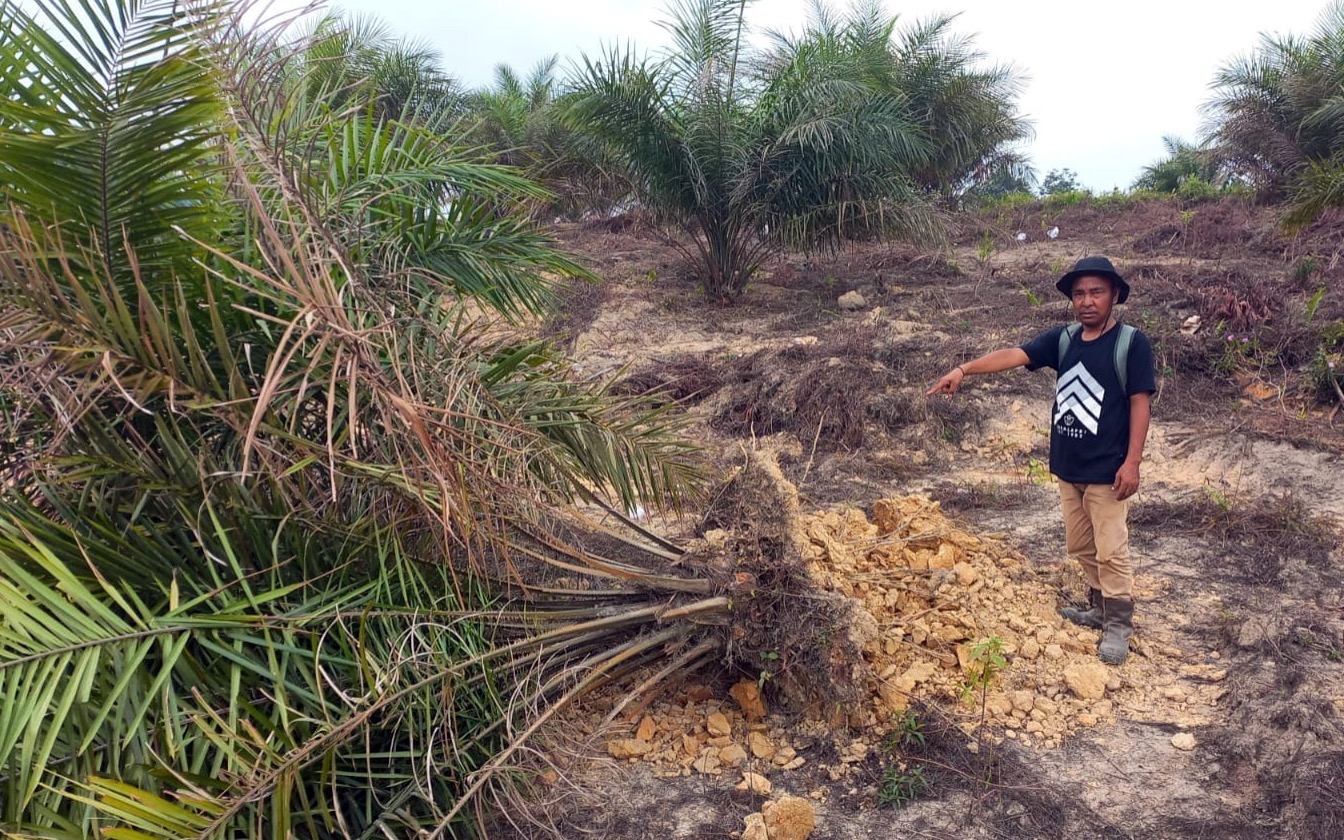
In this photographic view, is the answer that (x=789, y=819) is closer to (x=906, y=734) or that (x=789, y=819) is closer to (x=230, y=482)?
(x=906, y=734)

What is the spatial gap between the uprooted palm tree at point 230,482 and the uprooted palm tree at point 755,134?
7565 millimetres

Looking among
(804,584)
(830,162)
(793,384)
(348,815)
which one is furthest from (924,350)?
(348,815)

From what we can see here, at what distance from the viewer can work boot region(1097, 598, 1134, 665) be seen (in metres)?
3.67

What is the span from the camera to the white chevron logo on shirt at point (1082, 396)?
3.53 m

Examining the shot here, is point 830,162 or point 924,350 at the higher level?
point 830,162

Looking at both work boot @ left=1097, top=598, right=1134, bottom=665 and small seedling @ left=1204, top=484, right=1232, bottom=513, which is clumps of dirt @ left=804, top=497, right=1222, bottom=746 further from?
small seedling @ left=1204, top=484, right=1232, bottom=513

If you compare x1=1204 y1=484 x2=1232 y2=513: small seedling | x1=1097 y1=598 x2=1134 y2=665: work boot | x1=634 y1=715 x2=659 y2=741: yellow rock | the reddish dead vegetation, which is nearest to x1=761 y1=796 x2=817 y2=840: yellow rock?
x1=634 y1=715 x2=659 y2=741: yellow rock

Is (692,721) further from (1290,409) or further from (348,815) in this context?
(1290,409)

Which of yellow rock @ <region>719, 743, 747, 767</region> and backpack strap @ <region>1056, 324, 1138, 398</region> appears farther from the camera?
backpack strap @ <region>1056, 324, 1138, 398</region>

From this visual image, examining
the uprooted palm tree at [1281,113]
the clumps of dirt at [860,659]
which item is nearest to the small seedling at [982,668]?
the clumps of dirt at [860,659]

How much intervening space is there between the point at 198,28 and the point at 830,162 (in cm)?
874

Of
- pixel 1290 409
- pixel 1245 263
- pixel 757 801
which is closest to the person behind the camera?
pixel 757 801

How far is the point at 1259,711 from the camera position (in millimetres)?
3186

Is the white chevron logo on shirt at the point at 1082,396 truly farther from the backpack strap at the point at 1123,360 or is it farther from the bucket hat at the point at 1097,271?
the bucket hat at the point at 1097,271
